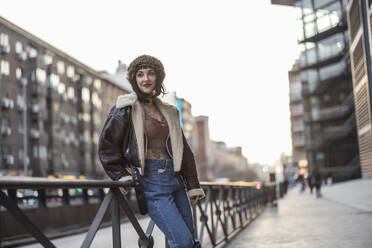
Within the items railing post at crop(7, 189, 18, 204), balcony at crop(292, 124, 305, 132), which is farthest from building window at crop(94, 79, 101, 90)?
railing post at crop(7, 189, 18, 204)

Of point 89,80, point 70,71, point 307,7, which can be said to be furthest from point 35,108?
point 307,7

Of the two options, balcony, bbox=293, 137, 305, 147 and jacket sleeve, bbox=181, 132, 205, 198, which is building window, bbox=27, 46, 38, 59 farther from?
balcony, bbox=293, 137, 305, 147

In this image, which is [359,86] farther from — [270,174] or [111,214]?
[111,214]

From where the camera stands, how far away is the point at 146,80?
372 centimetres

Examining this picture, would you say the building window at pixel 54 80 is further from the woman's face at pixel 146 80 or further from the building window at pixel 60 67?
the woman's face at pixel 146 80

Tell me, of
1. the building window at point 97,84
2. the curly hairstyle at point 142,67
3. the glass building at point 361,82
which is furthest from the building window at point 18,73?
the curly hairstyle at point 142,67

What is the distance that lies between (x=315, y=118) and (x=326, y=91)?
4933 mm

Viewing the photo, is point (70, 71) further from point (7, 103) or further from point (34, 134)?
point (7, 103)

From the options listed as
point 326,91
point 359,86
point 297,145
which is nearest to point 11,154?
point 359,86

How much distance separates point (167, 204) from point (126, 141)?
56 cm

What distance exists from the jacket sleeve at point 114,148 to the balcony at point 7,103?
38814 millimetres

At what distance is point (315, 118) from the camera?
57250 mm

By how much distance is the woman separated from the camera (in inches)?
135

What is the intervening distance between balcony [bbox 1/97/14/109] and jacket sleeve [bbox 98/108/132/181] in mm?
38814
